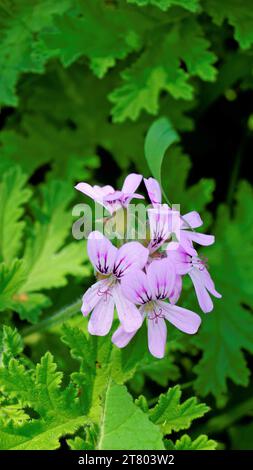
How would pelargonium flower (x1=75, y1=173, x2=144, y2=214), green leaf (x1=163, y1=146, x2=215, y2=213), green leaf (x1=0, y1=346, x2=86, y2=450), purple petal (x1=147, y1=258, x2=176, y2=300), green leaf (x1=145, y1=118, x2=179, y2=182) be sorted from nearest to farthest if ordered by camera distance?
purple petal (x1=147, y1=258, x2=176, y2=300) → pelargonium flower (x1=75, y1=173, x2=144, y2=214) → green leaf (x1=0, y1=346, x2=86, y2=450) → green leaf (x1=145, y1=118, x2=179, y2=182) → green leaf (x1=163, y1=146, x2=215, y2=213)

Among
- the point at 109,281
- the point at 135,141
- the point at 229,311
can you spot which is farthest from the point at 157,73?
the point at 109,281

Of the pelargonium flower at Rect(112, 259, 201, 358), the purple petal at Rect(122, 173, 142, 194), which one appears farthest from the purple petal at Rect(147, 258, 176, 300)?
the purple petal at Rect(122, 173, 142, 194)

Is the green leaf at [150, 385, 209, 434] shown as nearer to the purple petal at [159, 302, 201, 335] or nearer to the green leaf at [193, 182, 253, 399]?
the purple petal at [159, 302, 201, 335]

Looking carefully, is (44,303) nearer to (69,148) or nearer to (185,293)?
(185,293)

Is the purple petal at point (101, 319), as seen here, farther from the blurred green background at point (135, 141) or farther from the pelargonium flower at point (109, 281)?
the blurred green background at point (135, 141)

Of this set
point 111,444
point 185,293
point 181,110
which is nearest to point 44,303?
point 185,293
